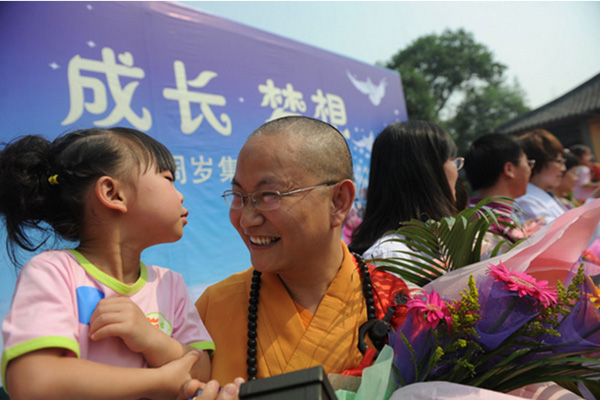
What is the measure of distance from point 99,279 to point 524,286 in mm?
927

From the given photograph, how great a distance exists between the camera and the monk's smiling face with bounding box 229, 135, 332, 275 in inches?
48.6

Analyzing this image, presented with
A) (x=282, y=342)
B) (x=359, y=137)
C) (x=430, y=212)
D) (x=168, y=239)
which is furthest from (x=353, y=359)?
(x=359, y=137)

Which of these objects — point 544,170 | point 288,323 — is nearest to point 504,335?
point 288,323

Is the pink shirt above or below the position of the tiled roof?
below

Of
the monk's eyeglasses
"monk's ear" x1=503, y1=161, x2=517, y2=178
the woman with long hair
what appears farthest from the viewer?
"monk's ear" x1=503, y1=161, x2=517, y2=178

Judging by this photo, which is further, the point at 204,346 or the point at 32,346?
the point at 204,346

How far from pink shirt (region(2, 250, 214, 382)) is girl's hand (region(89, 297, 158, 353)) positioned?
0.04 m

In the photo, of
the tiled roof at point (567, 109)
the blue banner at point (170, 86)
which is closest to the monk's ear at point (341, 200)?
the blue banner at point (170, 86)

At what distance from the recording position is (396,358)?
39.2 inches

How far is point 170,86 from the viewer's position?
11.5 ft

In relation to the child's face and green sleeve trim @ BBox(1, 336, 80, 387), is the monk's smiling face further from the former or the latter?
green sleeve trim @ BBox(1, 336, 80, 387)

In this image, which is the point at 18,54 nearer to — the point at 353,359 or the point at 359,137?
the point at 353,359

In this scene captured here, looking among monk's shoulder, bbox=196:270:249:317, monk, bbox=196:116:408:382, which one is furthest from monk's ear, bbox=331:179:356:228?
monk's shoulder, bbox=196:270:249:317

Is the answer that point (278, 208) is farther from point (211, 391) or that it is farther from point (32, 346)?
point (32, 346)
